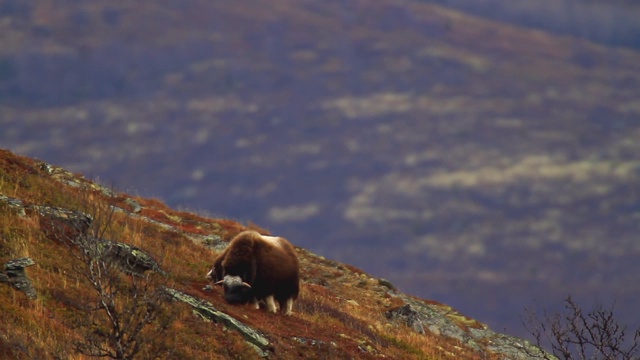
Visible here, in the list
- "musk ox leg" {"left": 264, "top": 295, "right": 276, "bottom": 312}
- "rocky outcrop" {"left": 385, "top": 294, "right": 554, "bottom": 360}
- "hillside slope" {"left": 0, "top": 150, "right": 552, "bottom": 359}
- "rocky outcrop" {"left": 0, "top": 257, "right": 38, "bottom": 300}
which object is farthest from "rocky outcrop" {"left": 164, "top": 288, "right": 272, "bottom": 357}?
"rocky outcrop" {"left": 385, "top": 294, "right": 554, "bottom": 360}

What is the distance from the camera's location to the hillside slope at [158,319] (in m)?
13.4

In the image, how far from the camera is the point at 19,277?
A: 1464cm

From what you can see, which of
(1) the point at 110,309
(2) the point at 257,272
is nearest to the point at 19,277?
(1) the point at 110,309

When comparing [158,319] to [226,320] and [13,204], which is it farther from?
[13,204]

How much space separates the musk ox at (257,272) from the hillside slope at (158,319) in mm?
466

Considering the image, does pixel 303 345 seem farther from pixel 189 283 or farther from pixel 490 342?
pixel 490 342

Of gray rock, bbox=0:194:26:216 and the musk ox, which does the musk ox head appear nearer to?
the musk ox

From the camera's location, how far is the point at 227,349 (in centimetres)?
1616

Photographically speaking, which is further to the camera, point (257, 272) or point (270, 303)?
point (270, 303)

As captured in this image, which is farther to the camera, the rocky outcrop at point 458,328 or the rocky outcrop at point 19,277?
the rocky outcrop at point 458,328

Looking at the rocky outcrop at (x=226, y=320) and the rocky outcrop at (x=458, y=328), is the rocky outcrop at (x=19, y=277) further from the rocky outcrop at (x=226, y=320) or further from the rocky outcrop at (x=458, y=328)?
the rocky outcrop at (x=458, y=328)

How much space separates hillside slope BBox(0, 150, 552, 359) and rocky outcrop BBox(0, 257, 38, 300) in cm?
5

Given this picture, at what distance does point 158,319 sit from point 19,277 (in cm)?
276

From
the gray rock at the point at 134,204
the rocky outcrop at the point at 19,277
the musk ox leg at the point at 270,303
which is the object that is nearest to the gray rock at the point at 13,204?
the rocky outcrop at the point at 19,277
